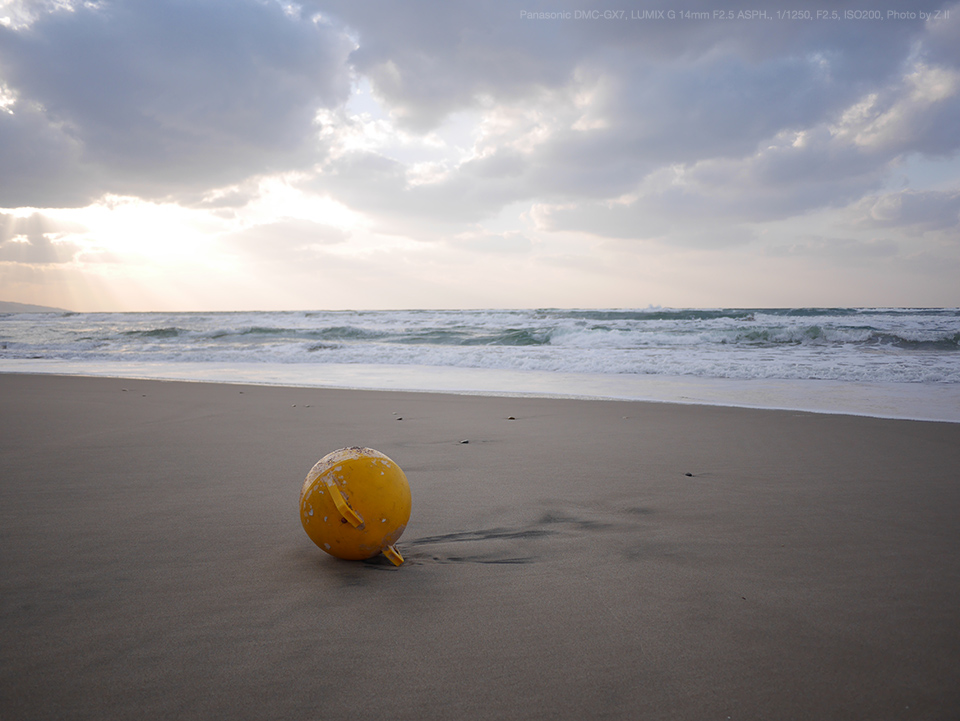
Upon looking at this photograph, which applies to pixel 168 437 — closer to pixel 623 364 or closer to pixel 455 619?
pixel 455 619

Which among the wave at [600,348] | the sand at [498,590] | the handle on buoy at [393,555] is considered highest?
the wave at [600,348]

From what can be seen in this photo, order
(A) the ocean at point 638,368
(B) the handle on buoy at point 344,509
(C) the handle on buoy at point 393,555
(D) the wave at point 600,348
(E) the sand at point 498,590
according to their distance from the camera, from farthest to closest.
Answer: (D) the wave at point 600,348 < (A) the ocean at point 638,368 < (C) the handle on buoy at point 393,555 < (B) the handle on buoy at point 344,509 < (E) the sand at point 498,590

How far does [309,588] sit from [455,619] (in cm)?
58

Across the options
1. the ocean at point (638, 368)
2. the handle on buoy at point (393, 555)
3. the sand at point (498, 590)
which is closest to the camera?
the sand at point (498, 590)

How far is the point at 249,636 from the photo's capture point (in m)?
1.71

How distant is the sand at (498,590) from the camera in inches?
57.8

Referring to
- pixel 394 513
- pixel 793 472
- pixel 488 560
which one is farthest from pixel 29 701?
pixel 793 472

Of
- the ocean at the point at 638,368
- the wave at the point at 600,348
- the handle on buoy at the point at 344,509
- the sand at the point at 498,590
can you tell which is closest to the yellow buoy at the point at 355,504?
the handle on buoy at the point at 344,509

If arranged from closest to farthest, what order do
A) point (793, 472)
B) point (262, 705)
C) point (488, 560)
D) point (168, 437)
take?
point (262, 705), point (488, 560), point (793, 472), point (168, 437)

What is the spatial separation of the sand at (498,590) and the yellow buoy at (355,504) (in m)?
0.14

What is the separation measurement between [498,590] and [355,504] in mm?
621

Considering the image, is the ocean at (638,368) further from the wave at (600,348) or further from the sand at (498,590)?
the sand at (498,590)

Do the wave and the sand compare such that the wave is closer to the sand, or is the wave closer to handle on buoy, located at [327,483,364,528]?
the sand

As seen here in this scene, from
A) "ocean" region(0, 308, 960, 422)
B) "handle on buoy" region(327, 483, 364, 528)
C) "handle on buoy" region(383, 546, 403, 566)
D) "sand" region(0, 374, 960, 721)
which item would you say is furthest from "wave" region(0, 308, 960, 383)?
"handle on buoy" region(327, 483, 364, 528)
